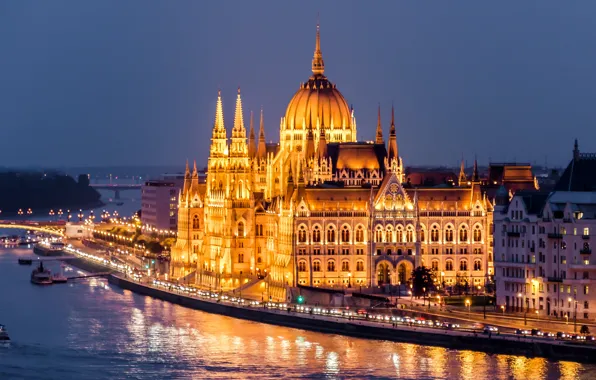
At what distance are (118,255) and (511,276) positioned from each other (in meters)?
65.5

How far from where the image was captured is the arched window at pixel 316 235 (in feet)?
395

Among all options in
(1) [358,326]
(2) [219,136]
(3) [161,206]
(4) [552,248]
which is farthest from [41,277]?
(4) [552,248]

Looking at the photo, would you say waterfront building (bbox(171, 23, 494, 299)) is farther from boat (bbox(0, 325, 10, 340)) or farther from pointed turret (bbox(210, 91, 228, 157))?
boat (bbox(0, 325, 10, 340))

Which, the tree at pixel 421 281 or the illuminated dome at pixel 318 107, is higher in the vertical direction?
the illuminated dome at pixel 318 107

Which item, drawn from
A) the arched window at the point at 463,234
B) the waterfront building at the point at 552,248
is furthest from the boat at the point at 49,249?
the waterfront building at the point at 552,248

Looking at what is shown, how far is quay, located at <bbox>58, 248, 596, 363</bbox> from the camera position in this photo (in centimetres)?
9575

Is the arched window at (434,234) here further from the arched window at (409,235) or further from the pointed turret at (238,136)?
the pointed turret at (238,136)

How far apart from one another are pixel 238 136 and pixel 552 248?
3649cm

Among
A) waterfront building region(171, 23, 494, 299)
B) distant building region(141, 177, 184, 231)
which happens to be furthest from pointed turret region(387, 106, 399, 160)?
distant building region(141, 177, 184, 231)

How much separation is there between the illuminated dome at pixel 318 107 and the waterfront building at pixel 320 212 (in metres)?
0.07

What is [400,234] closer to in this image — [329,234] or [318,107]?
[329,234]

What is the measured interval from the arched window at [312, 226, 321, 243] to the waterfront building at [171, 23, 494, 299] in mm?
86

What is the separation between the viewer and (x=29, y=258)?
169 metres

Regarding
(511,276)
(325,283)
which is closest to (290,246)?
(325,283)
